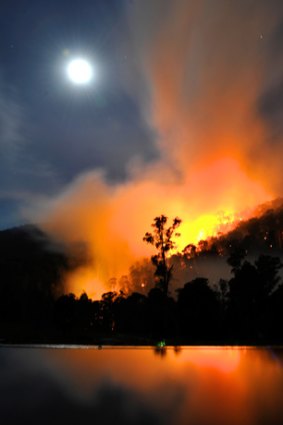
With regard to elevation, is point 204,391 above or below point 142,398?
above

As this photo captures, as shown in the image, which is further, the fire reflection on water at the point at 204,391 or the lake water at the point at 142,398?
the fire reflection on water at the point at 204,391

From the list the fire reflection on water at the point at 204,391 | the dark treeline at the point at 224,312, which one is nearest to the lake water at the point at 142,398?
the fire reflection on water at the point at 204,391

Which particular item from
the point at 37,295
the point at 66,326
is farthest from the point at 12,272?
the point at 66,326

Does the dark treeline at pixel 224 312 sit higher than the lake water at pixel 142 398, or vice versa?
the dark treeline at pixel 224 312

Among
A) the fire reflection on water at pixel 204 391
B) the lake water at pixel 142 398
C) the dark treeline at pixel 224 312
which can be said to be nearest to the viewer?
the lake water at pixel 142 398

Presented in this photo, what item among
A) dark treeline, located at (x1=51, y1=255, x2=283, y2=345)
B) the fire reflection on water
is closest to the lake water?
the fire reflection on water

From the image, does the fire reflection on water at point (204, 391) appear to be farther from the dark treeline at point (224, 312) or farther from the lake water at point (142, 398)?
the dark treeline at point (224, 312)

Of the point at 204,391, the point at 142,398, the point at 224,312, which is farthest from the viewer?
the point at 224,312

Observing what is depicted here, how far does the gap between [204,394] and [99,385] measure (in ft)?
9.67

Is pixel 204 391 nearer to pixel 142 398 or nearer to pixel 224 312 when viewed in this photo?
pixel 142 398

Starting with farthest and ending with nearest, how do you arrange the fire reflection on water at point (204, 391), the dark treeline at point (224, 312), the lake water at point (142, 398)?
the dark treeline at point (224, 312) → the fire reflection on water at point (204, 391) → the lake water at point (142, 398)

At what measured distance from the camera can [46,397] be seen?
30.5 feet

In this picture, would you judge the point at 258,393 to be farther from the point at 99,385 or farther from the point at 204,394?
the point at 99,385

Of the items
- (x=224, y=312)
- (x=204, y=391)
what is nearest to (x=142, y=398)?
(x=204, y=391)
